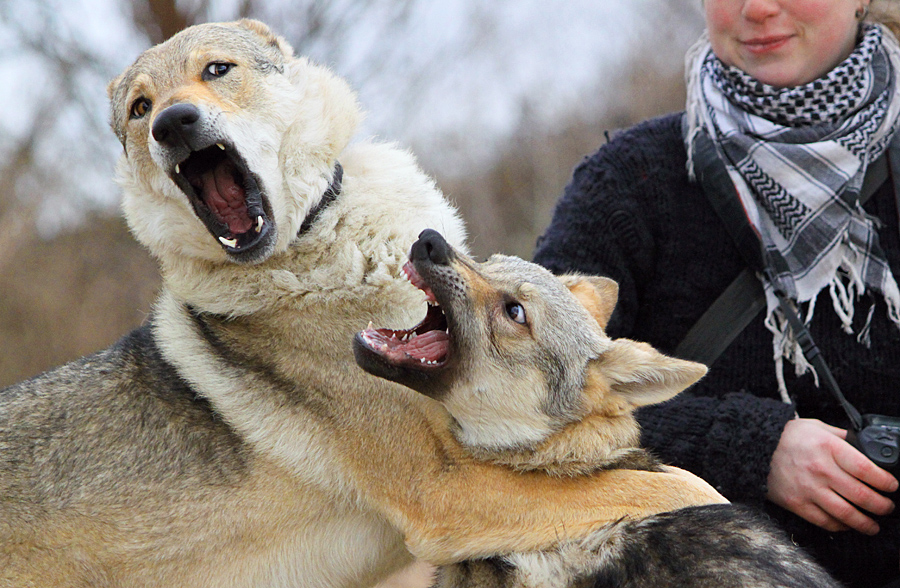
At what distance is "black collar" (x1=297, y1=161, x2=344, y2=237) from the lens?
2.75 meters

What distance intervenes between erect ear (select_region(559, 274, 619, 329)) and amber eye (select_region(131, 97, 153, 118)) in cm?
167

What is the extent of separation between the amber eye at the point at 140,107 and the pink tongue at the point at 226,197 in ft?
1.25

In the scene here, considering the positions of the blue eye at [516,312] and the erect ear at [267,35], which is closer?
the blue eye at [516,312]

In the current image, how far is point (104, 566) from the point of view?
2.52 metres

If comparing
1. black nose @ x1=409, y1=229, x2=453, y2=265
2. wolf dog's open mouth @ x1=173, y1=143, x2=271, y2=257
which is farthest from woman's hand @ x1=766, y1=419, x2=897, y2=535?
wolf dog's open mouth @ x1=173, y1=143, x2=271, y2=257

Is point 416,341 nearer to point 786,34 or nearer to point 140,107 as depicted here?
point 140,107

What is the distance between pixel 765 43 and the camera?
3152 mm

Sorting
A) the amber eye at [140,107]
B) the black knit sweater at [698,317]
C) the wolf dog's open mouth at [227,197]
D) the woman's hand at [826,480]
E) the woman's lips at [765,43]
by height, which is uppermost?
the amber eye at [140,107]

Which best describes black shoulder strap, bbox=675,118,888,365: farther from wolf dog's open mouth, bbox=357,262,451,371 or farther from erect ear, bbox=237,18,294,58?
erect ear, bbox=237,18,294,58

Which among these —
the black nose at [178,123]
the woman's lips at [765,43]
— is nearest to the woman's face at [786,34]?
the woman's lips at [765,43]

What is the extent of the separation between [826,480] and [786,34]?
1.72 metres

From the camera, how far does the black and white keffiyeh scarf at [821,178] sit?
120 inches

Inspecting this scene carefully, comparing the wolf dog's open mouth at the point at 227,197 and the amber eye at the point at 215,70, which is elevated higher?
the amber eye at the point at 215,70

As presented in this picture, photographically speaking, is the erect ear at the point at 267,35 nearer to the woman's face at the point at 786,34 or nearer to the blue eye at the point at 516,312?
the blue eye at the point at 516,312
